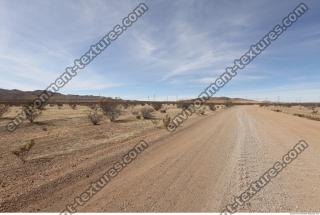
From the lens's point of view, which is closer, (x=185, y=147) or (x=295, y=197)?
(x=295, y=197)

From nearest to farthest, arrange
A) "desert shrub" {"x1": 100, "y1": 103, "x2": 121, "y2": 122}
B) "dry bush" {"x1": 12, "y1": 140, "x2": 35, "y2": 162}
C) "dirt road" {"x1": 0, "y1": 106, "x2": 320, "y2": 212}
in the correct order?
"dirt road" {"x1": 0, "y1": 106, "x2": 320, "y2": 212}, "dry bush" {"x1": 12, "y1": 140, "x2": 35, "y2": 162}, "desert shrub" {"x1": 100, "y1": 103, "x2": 121, "y2": 122}

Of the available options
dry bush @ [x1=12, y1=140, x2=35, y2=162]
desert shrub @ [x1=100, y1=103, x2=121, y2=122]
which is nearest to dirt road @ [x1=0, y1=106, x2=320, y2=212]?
dry bush @ [x1=12, y1=140, x2=35, y2=162]

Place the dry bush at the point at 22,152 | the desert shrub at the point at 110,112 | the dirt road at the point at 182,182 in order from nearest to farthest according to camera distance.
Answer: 1. the dirt road at the point at 182,182
2. the dry bush at the point at 22,152
3. the desert shrub at the point at 110,112

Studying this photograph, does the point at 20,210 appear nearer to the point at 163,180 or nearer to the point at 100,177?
the point at 100,177

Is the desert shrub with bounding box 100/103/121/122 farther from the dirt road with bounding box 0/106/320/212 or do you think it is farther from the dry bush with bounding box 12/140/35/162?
the dirt road with bounding box 0/106/320/212

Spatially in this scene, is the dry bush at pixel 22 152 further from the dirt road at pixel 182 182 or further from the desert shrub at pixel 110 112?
the desert shrub at pixel 110 112

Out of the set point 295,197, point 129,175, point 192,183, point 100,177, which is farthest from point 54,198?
point 295,197

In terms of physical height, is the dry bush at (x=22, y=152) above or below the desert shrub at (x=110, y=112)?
below

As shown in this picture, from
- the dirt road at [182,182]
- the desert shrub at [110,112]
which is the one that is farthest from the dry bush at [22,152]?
the desert shrub at [110,112]

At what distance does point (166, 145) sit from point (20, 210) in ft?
26.7

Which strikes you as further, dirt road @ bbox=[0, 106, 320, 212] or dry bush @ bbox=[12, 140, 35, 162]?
dry bush @ bbox=[12, 140, 35, 162]

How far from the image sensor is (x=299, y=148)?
12.7 meters

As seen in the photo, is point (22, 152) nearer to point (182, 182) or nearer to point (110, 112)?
point (182, 182)

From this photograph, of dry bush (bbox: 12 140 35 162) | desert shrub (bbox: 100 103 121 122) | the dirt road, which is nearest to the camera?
the dirt road
